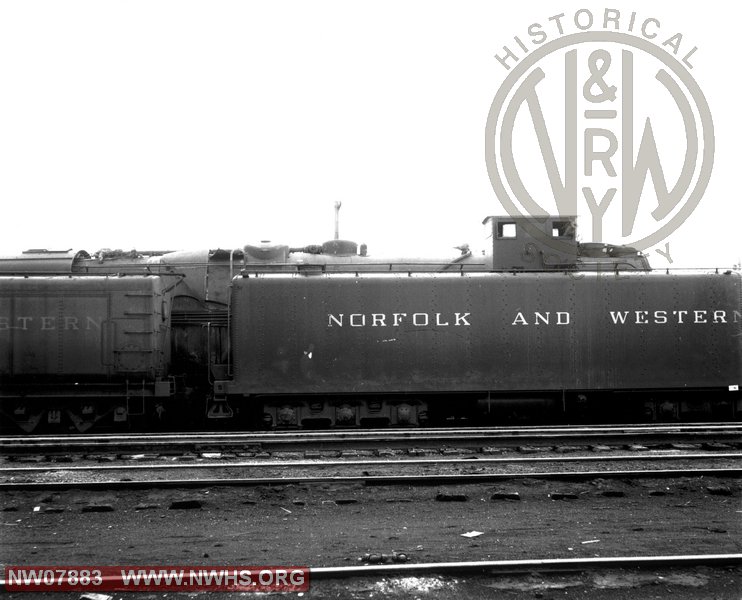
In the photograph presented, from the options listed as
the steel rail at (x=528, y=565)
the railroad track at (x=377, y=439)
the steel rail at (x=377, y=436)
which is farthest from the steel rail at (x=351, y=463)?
the steel rail at (x=528, y=565)

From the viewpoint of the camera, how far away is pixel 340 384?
11898 mm

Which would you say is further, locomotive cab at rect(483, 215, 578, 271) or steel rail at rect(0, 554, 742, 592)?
locomotive cab at rect(483, 215, 578, 271)

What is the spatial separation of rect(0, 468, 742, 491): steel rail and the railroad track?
6.72 ft

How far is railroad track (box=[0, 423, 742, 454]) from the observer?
9000mm

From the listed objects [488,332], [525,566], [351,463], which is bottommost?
[351,463]

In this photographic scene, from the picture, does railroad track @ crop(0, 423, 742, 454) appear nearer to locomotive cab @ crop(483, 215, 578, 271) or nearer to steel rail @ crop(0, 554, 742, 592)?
locomotive cab @ crop(483, 215, 578, 271)

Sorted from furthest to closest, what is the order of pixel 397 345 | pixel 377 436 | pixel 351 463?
pixel 397 345, pixel 377 436, pixel 351 463

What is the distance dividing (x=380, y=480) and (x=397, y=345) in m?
5.40

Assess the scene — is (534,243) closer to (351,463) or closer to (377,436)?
(377,436)

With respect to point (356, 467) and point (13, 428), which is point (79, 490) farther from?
point (13, 428)

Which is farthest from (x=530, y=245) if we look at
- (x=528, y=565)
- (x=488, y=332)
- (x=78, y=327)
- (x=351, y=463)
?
(x=528, y=565)

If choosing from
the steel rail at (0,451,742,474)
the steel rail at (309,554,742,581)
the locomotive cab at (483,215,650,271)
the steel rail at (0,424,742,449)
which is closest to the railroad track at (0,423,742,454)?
the steel rail at (0,424,742,449)

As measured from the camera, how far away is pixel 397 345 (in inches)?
473

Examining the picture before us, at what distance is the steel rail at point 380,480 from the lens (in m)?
6.56
